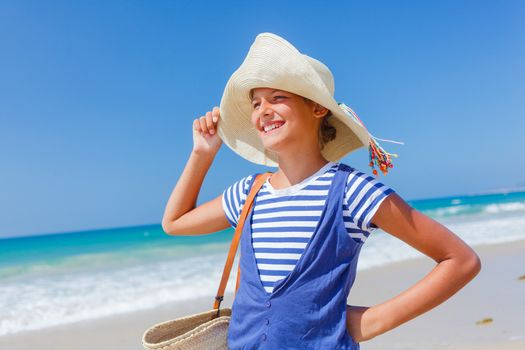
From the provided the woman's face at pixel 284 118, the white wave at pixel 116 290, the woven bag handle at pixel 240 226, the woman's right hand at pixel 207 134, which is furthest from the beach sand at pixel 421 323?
the woman's face at pixel 284 118

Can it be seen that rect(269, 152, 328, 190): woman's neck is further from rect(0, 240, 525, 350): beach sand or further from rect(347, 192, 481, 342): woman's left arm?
rect(0, 240, 525, 350): beach sand

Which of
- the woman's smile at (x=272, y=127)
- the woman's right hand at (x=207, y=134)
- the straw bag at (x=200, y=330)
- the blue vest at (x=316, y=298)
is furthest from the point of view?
the woman's right hand at (x=207, y=134)

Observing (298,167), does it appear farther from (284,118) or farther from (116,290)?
(116,290)

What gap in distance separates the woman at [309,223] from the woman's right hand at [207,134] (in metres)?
0.09

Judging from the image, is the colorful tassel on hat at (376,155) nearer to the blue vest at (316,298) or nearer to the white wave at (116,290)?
the blue vest at (316,298)

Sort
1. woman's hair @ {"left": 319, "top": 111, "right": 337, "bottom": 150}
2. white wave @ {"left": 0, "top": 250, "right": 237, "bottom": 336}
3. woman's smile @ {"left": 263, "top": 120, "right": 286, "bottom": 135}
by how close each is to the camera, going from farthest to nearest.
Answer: white wave @ {"left": 0, "top": 250, "right": 237, "bottom": 336}, woman's hair @ {"left": 319, "top": 111, "right": 337, "bottom": 150}, woman's smile @ {"left": 263, "top": 120, "right": 286, "bottom": 135}

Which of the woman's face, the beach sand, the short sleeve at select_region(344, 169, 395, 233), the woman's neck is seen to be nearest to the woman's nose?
the woman's face

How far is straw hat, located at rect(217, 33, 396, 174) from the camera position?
5.76ft

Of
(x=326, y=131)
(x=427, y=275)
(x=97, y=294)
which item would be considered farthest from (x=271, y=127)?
(x=97, y=294)

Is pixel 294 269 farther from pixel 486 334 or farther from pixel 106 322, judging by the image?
pixel 106 322

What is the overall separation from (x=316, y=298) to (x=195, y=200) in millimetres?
777

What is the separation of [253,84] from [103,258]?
16553 millimetres

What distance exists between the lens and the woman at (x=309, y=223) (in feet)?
5.24

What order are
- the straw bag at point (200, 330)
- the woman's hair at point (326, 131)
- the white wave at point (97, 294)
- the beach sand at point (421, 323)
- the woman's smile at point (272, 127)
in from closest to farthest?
1. the straw bag at point (200, 330)
2. the woman's smile at point (272, 127)
3. the woman's hair at point (326, 131)
4. the beach sand at point (421, 323)
5. the white wave at point (97, 294)
